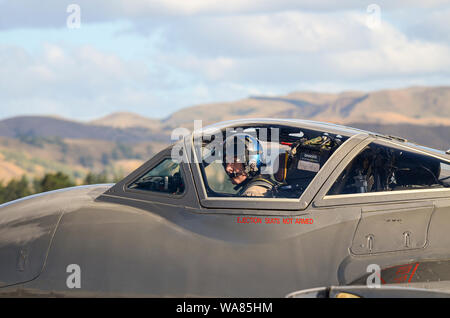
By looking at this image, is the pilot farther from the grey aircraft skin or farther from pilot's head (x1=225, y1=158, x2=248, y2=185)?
the grey aircraft skin

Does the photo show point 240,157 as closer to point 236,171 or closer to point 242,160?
point 242,160

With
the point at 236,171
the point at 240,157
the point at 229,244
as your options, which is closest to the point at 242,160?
the point at 240,157

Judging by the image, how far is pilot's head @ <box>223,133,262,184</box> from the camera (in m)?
7.23

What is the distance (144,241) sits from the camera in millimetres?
6539

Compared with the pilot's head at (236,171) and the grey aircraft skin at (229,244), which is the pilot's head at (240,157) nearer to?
the pilot's head at (236,171)

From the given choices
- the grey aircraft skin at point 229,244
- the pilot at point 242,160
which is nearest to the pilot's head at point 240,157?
the pilot at point 242,160

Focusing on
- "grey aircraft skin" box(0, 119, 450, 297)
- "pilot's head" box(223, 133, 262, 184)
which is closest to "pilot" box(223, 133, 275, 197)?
"pilot's head" box(223, 133, 262, 184)

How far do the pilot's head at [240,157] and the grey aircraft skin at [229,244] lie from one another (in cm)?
52

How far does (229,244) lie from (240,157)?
125 centimetres

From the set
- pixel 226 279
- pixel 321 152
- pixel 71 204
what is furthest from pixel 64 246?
pixel 321 152

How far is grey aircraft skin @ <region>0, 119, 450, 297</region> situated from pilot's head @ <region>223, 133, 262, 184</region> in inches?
20.6

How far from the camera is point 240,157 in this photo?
727cm
